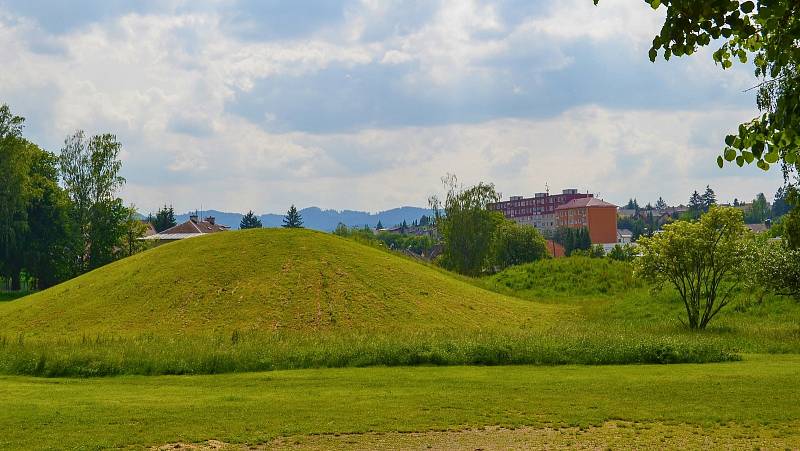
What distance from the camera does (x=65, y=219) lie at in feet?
260

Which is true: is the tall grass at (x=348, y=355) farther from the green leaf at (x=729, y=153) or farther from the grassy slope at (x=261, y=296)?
the green leaf at (x=729, y=153)

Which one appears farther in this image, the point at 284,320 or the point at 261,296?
the point at 261,296

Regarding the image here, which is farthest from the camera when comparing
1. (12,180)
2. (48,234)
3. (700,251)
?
(48,234)

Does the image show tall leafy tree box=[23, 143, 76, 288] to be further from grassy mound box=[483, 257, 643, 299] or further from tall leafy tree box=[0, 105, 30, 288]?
grassy mound box=[483, 257, 643, 299]

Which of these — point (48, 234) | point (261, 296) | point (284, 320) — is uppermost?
point (48, 234)

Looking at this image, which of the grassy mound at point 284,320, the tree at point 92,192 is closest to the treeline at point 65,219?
the tree at point 92,192

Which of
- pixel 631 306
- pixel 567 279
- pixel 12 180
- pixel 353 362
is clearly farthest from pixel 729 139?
pixel 12 180

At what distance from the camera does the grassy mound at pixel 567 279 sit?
53.3m

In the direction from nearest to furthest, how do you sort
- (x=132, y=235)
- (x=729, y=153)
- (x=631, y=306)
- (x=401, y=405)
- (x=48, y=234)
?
(x=729, y=153)
(x=401, y=405)
(x=631, y=306)
(x=48, y=234)
(x=132, y=235)

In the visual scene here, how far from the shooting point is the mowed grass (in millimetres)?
13453

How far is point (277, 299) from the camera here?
3578 cm

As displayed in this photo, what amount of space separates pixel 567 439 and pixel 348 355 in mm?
11112

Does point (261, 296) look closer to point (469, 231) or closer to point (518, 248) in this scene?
point (469, 231)

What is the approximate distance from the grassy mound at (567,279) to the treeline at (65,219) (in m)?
45.3
